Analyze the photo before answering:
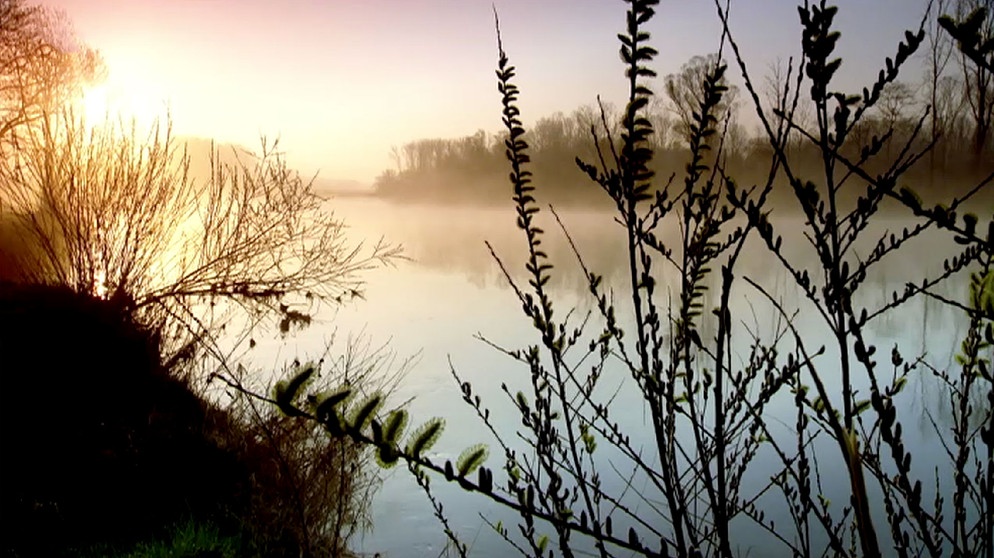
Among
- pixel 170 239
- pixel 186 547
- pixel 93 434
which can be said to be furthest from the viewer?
pixel 170 239

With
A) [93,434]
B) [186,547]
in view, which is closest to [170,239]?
[93,434]

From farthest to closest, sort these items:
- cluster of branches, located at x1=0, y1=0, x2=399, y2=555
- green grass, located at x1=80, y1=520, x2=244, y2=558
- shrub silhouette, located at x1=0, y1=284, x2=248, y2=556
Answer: cluster of branches, located at x1=0, y1=0, x2=399, y2=555
shrub silhouette, located at x1=0, y1=284, x2=248, y2=556
green grass, located at x1=80, y1=520, x2=244, y2=558

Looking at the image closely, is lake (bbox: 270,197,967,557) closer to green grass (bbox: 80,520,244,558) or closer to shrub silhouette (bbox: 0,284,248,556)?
green grass (bbox: 80,520,244,558)

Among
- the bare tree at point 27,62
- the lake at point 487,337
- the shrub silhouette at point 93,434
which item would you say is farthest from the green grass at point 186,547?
the bare tree at point 27,62

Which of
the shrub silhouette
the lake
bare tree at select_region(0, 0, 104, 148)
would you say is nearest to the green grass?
the shrub silhouette

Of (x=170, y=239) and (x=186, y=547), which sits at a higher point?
(x=170, y=239)

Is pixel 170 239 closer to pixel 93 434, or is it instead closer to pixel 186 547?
pixel 93 434

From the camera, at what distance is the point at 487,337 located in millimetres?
7941

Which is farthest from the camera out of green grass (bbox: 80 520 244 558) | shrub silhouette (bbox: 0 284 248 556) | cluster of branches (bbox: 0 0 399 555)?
cluster of branches (bbox: 0 0 399 555)

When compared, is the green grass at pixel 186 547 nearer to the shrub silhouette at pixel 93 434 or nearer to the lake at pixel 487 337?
the shrub silhouette at pixel 93 434

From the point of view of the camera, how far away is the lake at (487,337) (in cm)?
504

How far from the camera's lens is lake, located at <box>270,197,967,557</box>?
16.5ft

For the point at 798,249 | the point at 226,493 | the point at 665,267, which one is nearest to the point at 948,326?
the point at 665,267

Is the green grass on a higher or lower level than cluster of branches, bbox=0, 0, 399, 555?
lower
